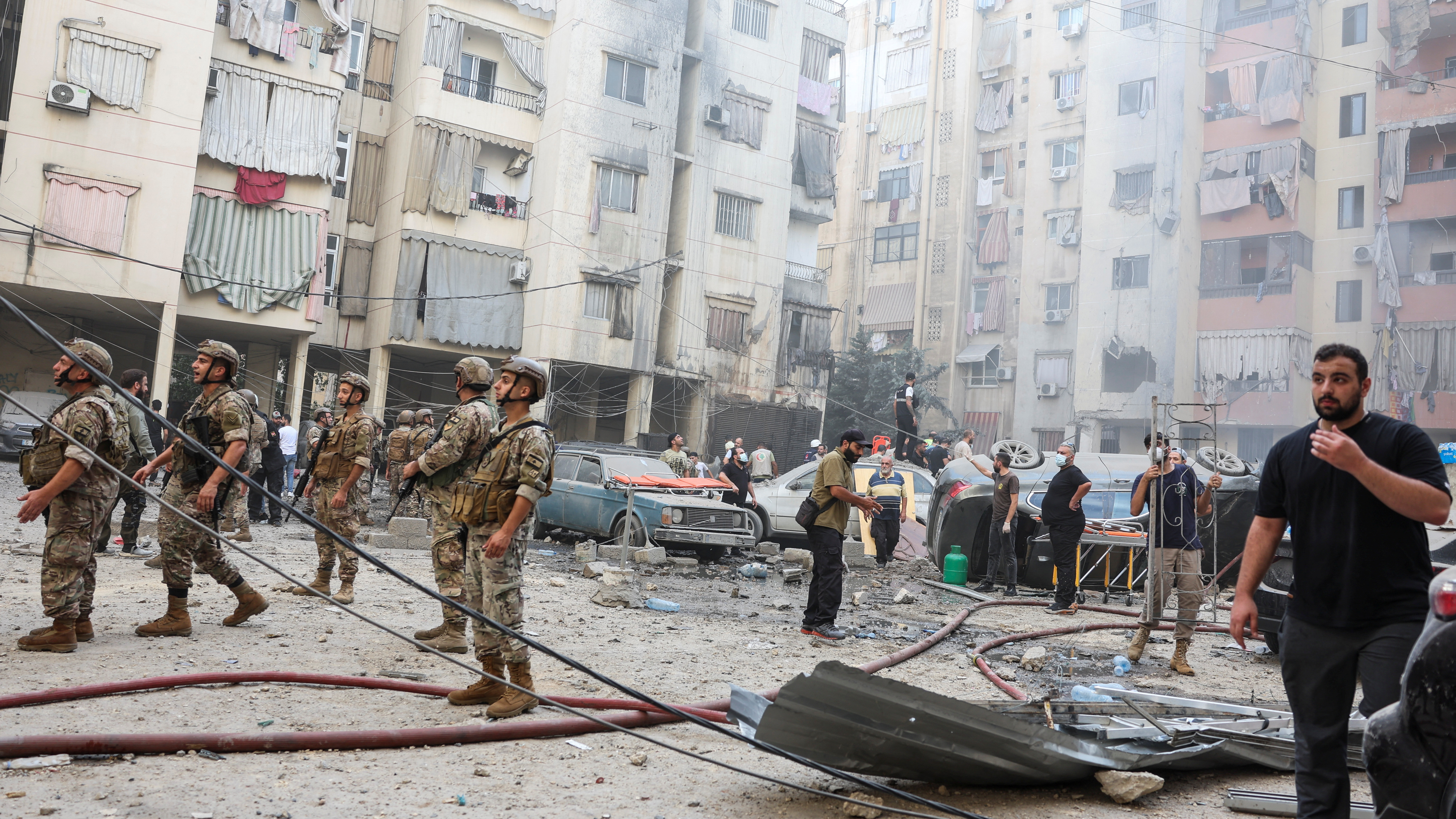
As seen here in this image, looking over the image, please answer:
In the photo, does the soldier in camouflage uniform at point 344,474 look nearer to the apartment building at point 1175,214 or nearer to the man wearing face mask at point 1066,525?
the man wearing face mask at point 1066,525

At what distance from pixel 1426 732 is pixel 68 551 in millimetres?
6294

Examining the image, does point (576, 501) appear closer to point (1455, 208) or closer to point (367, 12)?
point (367, 12)

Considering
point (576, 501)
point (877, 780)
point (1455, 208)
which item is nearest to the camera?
point (877, 780)

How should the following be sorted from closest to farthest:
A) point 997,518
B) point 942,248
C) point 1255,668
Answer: point 1255,668 → point 997,518 → point 942,248

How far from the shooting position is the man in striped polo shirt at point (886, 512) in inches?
579

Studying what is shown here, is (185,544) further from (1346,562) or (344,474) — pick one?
(1346,562)

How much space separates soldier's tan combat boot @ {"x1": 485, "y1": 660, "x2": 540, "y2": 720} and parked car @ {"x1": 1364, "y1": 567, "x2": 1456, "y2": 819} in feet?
11.0

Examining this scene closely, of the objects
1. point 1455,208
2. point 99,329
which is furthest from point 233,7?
point 1455,208

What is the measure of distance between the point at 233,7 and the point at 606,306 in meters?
11.2

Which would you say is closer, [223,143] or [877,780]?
[877,780]

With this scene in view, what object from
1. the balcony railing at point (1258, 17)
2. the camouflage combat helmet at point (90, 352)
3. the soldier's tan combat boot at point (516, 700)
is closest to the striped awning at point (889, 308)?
the balcony railing at point (1258, 17)

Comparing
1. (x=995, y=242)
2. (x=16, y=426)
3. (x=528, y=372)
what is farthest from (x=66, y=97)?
(x=995, y=242)

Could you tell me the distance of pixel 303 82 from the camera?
24.8 m

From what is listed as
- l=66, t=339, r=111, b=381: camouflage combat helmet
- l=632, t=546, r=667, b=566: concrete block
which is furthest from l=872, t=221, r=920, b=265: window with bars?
l=66, t=339, r=111, b=381: camouflage combat helmet
